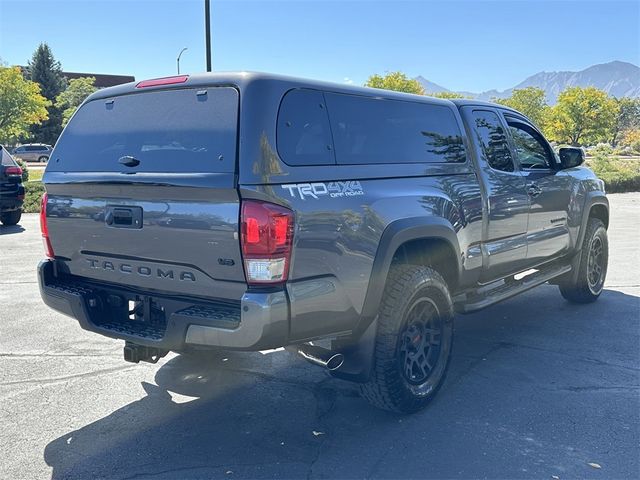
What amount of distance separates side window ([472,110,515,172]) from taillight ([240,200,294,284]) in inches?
95.1

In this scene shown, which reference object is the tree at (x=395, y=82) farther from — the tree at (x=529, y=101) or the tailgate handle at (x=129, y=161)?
the tailgate handle at (x=129, y=161)

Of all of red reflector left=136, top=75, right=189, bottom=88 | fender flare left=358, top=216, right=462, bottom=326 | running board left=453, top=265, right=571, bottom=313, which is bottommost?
running board left=453, top=265, right=571, bottom=313

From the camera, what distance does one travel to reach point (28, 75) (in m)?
57.1

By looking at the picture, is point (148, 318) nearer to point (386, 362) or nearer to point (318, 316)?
point (318, 316)

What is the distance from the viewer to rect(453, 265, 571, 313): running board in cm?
441

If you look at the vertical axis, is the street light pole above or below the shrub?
above

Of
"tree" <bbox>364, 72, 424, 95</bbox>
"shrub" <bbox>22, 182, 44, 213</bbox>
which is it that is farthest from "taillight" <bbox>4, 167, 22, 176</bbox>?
"tree" <bbox>364, 72, 424, 95</bbox>

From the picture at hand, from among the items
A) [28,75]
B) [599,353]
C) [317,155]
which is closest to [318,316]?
[317,155]

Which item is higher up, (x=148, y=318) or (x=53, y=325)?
(x=148, y=318)

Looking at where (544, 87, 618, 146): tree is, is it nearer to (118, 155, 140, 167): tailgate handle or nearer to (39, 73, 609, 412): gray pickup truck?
(39, 73, 609, 412): gray pickup truck

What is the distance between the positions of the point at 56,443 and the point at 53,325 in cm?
250

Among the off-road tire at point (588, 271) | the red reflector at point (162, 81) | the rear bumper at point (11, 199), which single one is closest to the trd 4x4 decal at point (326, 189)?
the red reflector at point (162, 81)

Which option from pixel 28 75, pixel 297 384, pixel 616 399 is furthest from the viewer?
pixel 28 75

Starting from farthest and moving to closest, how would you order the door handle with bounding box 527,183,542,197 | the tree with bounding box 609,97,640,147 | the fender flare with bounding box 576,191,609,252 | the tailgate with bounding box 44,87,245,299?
1. the tree with bounding box 609,97,640,147
2. the fender flare with bounding box 576,191,609,252
3. the door handle with bounding box 527,183,542,197
4. the tailgate with bounding box 44,87,245,299
